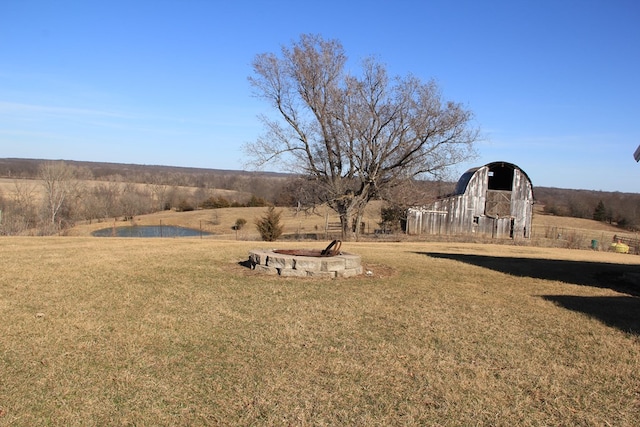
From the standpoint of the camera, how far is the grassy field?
382 cm

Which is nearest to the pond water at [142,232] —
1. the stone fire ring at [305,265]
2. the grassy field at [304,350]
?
the stone fire ring at [305,265]

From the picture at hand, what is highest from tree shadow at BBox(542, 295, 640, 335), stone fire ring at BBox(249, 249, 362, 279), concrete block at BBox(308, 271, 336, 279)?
stone fire ring at BBox(249, 249, 362, 279)

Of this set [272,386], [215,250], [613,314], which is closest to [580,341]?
[613,314]

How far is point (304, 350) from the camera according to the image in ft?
17.0

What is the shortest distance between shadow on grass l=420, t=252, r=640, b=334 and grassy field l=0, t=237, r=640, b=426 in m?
0.07

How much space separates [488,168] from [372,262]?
2206 centimetres

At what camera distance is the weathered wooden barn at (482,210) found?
3095 cm

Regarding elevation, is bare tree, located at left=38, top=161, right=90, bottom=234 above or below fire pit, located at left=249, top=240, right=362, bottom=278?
above

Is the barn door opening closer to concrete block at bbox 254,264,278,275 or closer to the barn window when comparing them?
the barn window

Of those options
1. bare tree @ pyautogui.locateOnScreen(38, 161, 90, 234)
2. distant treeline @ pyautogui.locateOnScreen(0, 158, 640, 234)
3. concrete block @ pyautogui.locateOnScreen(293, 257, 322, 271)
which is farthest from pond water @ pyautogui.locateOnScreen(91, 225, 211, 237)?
concrete block @ pyautogui.locateOnScreen(293, 257, 322, 271)

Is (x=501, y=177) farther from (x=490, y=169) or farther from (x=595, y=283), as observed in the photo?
(x=595, y=283)

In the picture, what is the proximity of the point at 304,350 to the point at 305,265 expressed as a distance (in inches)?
162

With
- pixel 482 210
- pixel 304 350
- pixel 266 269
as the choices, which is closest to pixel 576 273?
pixel 266 269

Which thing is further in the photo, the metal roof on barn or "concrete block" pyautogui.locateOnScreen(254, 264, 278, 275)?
the metal roof on barn
